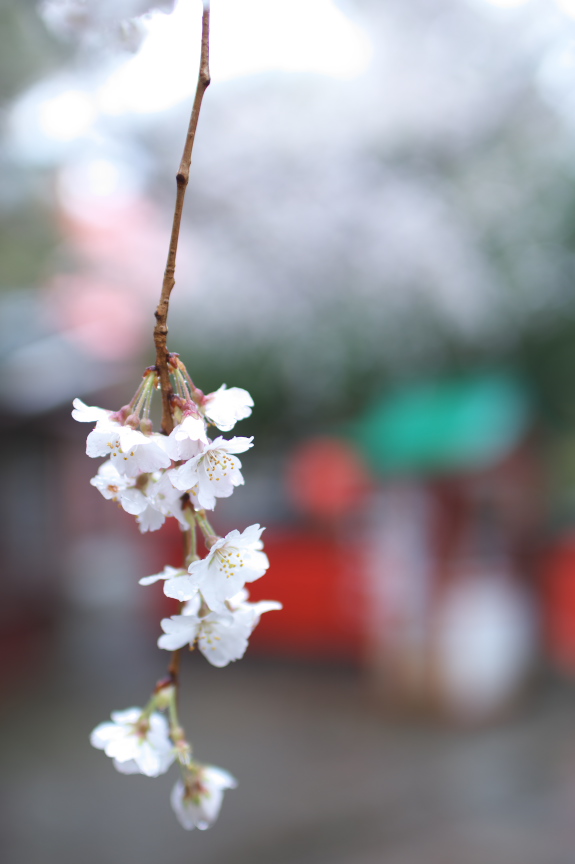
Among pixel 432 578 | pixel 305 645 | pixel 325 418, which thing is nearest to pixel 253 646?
pixel 305 645

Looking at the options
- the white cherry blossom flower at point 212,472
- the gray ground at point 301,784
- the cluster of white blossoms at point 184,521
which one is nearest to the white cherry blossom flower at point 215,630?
the cluster of white blossoms at point 184,521

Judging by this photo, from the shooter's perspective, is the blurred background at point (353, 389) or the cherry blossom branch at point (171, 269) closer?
the cherry blossom branch at point (171, 269)

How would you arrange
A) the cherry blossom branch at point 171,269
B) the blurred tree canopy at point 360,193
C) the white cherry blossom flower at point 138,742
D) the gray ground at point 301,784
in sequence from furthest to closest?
the gray ground at point 301,784, the blurred tree canopy at point 360,193, the white cherry blossom flower at point 138,742, the cherry blossom branch at point 171,269

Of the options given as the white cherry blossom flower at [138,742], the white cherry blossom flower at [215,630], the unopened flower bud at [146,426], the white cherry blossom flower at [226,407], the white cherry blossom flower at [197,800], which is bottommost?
the white cherry blossom flower at [197,800]

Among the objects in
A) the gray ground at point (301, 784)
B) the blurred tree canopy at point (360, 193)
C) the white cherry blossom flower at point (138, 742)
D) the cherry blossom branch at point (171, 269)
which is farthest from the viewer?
the gray ground at point (301, 784)

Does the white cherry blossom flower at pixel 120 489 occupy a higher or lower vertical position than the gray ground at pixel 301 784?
lower

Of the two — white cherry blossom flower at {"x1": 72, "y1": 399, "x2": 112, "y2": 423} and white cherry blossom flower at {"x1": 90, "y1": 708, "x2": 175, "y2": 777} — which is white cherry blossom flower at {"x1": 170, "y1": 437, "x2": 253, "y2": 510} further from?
white cherry blossom flower at {"x1": 90, "y1": 708, "x2": 175, "y2": 777}

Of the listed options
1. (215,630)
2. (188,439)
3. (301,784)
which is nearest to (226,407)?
(188,439)

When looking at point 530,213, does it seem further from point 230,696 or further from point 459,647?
point 230,696

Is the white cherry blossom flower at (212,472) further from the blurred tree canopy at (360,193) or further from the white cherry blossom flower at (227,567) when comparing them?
the blurred tree canopy at (360,193)
